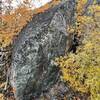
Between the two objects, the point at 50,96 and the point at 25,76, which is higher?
the point at 25,76

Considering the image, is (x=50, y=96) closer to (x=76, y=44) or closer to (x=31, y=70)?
(x=31, y=70)

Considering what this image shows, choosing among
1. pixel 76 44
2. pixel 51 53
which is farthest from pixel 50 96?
pixel 76 44

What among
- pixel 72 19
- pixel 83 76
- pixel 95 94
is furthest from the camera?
pixel 72 19

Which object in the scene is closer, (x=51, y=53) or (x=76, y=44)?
(x=51, y=53)

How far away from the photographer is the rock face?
14.8 metres

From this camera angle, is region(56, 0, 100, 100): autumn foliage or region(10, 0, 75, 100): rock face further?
region(10, 0, 75, 100): rock face

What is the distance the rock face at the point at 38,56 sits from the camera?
14.8 metres

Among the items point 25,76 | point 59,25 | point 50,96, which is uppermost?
point 59,25

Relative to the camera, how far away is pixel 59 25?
606 inches

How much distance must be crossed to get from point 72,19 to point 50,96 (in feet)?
12.7

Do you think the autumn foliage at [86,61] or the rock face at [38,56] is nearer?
the autumn foliage at [86,61]

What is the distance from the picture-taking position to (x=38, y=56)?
14.8 m

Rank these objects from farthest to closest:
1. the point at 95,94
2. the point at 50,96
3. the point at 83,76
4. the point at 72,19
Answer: the point at 72,19 → the point at 50,96 → the point at 83,76 → the point at 95,94

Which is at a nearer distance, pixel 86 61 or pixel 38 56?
pixel 86 61
